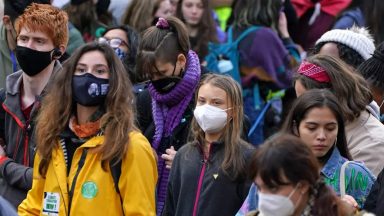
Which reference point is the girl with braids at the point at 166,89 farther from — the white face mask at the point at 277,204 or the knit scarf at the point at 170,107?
the white face mask at the point at 277,204

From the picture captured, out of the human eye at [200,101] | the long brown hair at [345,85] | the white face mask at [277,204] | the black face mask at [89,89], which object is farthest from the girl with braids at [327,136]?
the white face mask at [277,204]

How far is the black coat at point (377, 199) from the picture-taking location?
6.64 meters

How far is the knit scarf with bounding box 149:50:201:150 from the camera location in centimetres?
820

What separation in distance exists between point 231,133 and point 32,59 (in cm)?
170

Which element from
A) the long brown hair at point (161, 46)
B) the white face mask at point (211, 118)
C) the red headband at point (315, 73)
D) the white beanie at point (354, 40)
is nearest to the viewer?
the white face mask at point (211, 118)

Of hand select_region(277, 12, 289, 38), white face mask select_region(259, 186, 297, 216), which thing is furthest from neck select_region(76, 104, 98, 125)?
hand select_region(277, 12, 289, 38)

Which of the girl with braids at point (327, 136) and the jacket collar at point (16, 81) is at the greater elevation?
the girl with braids at point (327, 136)

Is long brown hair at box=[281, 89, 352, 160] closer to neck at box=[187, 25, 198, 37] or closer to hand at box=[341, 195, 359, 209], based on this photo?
hand at box=[341, 195, 359, 209]

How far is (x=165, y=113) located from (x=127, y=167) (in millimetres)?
1544

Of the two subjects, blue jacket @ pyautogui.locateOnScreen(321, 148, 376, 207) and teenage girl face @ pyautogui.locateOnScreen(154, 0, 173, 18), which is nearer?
blue jacket @ pyautogui.locateOnScreen(321, 148, 376, 207)

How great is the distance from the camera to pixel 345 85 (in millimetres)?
7664

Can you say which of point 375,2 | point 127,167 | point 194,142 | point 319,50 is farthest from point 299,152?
point 375,2

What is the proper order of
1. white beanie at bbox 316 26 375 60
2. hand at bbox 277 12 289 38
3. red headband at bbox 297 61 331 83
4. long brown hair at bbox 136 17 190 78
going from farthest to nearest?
hand at bbox 277 12 289 38 → white beanie at bbox 316 26 375 60 → long brown hair at bbox 136 17 190 78 → red headband at bbox 297 61 331 83

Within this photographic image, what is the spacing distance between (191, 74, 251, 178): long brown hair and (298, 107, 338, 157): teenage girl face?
536 mm
